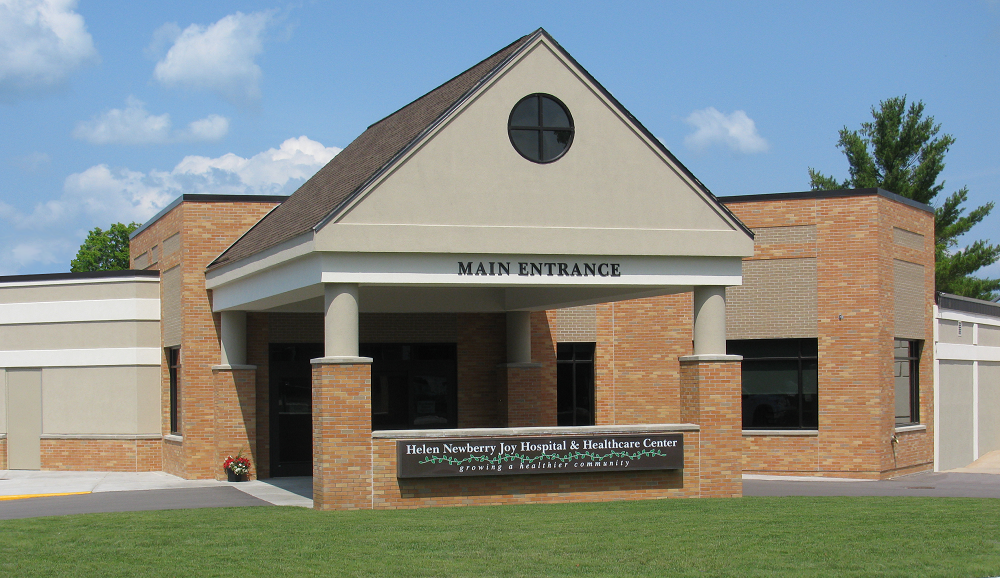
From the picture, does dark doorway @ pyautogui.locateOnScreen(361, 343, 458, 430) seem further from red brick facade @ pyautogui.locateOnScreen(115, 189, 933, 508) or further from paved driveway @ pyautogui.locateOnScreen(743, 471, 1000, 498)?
paved driveway @ pyautogui.locateOnScreen(743, 471, 1000, 498)

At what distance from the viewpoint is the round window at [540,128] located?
1852 cm

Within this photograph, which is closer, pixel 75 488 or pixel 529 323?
pixel 75 488

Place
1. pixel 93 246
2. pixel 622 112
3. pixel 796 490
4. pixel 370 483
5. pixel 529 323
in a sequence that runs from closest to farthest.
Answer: pixel 370 483 < pixel 622 112 < pixel 796 490 < pixel 529 323 < pixel 93 246

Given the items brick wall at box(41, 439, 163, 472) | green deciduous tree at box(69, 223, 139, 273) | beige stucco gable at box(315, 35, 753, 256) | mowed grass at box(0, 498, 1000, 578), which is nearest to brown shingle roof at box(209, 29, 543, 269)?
beige stucco gable at box(315, 35, 753, 256)

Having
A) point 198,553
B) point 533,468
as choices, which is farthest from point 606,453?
point 198,553

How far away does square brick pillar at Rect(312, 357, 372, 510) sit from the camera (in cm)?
1698

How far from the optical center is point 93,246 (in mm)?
69375

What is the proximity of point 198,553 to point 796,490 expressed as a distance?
42.3 feet

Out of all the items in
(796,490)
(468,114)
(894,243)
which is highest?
(468,114)

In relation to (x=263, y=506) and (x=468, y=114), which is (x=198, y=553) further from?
(x=468, y=114)

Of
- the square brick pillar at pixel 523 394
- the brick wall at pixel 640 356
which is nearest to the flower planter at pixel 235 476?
the square brick pillar at pixel 523 394

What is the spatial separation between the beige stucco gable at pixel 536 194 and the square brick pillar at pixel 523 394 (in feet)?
25.0

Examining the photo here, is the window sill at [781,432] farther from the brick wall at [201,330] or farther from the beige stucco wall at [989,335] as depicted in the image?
the brick wall at [201,330]

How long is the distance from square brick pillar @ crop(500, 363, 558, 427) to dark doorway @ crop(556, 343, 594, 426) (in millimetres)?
970
